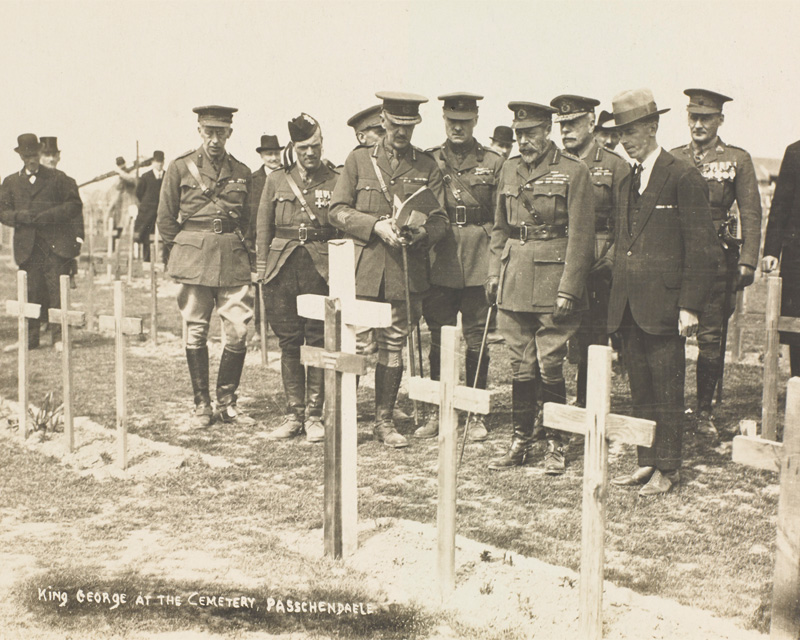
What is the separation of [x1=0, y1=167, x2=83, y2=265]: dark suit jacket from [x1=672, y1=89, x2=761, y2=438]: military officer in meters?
7.07

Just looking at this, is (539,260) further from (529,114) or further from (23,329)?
(23,329)

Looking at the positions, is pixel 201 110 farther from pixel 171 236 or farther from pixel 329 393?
pixel 329 393

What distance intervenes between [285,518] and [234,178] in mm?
3122

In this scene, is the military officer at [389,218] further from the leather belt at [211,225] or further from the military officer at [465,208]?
the leather belt at [211,225]

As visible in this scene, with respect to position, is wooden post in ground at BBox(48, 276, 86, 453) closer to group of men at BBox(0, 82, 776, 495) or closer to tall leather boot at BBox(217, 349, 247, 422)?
group of men at BBox(0, 82, 776, 495)

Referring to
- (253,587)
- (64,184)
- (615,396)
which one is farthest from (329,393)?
(64,184)

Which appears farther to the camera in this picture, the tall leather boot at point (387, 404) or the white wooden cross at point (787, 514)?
the tall leather boot at point (387, 404)

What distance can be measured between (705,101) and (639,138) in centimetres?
168

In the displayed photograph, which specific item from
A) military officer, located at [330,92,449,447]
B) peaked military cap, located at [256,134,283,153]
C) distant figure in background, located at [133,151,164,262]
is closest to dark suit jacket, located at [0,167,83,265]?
distant figure in background, located at [133,151,164,262]

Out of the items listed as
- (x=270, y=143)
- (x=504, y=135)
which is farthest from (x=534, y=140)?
(x=270, y=143)

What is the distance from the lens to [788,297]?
6.35 meters

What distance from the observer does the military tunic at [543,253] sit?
19.1ft

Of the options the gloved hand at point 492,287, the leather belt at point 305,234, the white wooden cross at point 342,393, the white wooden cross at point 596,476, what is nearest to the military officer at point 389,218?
the leather belt at point 305,234

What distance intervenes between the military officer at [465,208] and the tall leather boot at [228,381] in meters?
1.54
